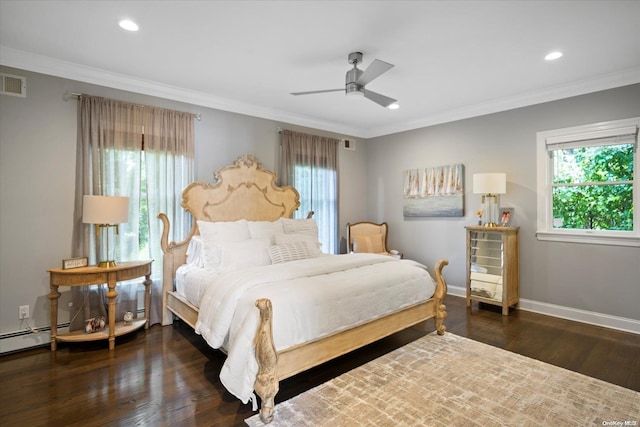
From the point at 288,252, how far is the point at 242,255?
0.51 m

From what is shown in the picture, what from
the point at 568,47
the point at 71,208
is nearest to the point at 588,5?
the point at 568,47

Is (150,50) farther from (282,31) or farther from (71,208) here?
(71,208)

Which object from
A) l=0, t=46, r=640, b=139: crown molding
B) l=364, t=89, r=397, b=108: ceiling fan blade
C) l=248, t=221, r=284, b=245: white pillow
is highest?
l=0, t=46, r=640, b=139: crown molding

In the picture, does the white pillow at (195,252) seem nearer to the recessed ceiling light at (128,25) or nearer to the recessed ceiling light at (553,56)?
the recessed ceiling light at (128,25)

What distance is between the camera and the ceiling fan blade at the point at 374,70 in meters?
2.58

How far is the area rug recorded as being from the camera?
2027 mm

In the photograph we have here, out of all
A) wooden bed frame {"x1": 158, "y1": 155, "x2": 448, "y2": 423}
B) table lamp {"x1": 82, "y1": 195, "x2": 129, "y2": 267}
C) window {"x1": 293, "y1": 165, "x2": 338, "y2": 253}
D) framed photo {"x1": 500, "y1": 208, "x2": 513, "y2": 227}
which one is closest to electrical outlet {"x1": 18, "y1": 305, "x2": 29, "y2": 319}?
table lamp {"x1": 82, "y1": 195, "x2": 129, "y2": 267}

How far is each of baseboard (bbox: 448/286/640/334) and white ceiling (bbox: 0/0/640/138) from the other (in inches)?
102

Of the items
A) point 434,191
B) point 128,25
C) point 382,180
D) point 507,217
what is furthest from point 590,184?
point 128,25

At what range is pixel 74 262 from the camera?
3.09m

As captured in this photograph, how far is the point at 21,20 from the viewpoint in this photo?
8.13 ft

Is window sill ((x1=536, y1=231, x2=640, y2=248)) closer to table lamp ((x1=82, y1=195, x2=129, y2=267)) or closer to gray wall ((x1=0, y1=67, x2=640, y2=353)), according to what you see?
gray wall ((x1=0, y1=67, x2=640, y2=353))

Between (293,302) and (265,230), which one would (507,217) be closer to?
(265,230)

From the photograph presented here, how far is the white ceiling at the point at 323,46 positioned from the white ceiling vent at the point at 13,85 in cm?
14
